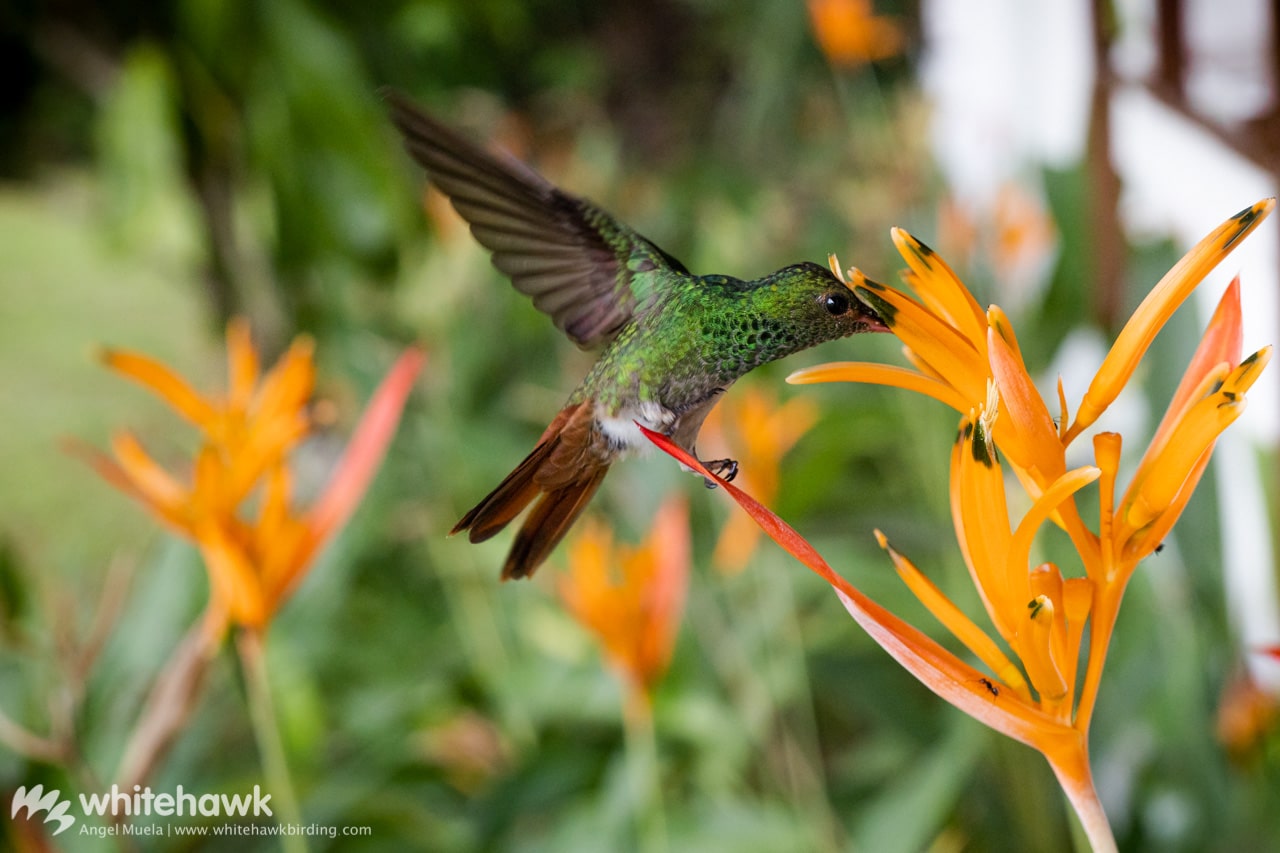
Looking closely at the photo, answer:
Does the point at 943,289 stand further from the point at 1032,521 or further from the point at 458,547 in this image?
the point at 458,547

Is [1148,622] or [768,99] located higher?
[768,99]

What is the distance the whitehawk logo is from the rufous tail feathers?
286 mm

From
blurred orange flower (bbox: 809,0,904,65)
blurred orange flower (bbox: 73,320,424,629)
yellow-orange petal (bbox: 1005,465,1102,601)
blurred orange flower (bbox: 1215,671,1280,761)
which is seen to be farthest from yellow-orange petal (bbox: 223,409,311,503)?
blurred orange flower (bbox: 809,0,904,65)

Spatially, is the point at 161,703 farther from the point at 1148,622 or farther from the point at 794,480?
the point at 1148,622

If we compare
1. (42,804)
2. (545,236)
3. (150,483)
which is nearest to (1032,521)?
(545,236)

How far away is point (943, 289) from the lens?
15 cm

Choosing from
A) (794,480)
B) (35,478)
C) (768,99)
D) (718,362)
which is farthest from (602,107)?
(718,362)

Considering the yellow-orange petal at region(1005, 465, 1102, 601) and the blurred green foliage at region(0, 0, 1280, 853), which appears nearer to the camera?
the yellow-orange petal at region(1005, 465, 1102, 601)

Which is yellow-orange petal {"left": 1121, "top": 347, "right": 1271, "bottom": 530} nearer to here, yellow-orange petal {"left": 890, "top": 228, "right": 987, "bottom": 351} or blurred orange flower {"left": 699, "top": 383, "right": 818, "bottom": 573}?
yellow-orange petal {"left": 890, "top": 228, "right": 987, "bottom": 351}

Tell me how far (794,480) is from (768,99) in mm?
1416

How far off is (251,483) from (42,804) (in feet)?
0.64

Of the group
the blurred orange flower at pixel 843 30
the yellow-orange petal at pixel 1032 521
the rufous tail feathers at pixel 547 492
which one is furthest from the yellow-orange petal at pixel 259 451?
the blurred orange flower at pixel 843 30

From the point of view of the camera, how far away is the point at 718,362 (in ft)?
0.63

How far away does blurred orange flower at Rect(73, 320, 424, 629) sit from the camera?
0.98 ft
